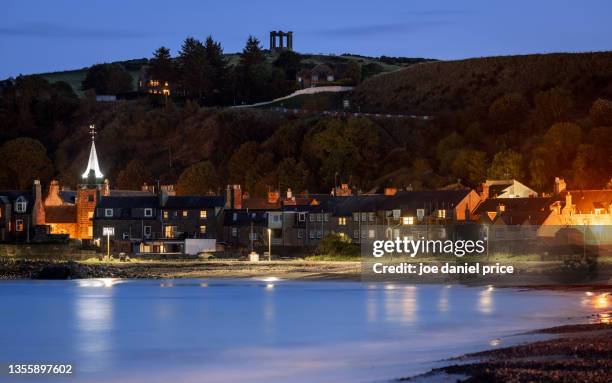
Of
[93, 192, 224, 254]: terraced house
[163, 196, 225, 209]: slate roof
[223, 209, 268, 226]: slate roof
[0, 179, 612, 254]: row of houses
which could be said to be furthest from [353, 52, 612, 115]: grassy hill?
[93, 192, 224, 254]: terraced house

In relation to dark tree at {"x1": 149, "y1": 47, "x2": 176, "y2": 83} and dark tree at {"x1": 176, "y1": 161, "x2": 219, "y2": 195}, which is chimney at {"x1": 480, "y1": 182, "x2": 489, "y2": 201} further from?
dark tree at {"x1": 149, "y1": 47, "x2": 176, "y2": 83}

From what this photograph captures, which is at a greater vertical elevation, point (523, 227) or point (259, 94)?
point (259, 94)

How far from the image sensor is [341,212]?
281 ft

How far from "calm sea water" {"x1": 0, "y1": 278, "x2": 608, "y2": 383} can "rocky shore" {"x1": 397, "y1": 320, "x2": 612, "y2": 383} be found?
4.63 ft

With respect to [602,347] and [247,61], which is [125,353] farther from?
[247,61]

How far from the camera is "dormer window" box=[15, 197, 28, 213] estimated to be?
92.6 metres

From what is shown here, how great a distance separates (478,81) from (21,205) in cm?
8635

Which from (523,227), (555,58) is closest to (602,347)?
(523,227)

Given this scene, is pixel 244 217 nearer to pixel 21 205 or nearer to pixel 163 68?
pixel 21 205

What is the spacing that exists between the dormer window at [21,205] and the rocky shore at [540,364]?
2612 inches

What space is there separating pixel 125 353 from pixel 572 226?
49060 millimetres

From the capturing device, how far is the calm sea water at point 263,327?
31000 mm

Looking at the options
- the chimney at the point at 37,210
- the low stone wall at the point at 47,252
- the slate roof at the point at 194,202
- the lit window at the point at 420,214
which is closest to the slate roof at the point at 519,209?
the lit window at the point at 420,214

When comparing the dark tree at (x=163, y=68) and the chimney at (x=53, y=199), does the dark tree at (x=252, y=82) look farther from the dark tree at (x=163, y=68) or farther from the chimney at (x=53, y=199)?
the chimney at (x=53, y=199)
